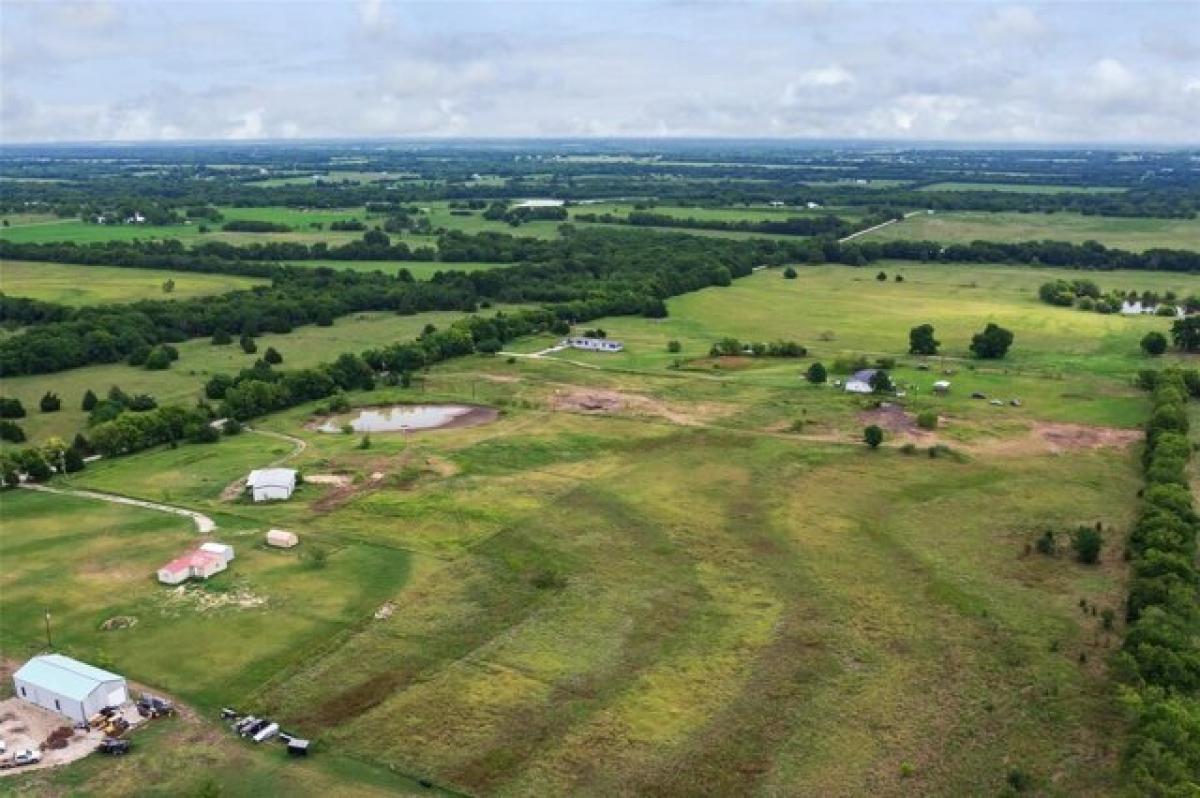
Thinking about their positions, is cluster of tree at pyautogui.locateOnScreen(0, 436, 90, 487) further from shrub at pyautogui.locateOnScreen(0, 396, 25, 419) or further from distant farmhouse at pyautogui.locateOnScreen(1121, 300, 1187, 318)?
distant farmhouse at pyautogui.locateOnScreen(1121, 300, 1187, 318)

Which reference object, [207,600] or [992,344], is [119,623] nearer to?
[207,600]

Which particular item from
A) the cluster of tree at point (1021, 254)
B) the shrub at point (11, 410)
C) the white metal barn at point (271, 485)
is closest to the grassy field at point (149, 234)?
the cluster of tree at point (1021, 254)

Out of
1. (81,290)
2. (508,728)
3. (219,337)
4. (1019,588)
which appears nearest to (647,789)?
(508,728)

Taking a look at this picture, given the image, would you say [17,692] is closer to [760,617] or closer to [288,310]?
[760,617]

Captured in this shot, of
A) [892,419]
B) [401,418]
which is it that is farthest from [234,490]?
[892,419]

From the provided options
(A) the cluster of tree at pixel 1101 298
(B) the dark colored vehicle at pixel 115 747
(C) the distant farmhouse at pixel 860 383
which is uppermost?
(A) the cluster of tree at pixel 1101 298

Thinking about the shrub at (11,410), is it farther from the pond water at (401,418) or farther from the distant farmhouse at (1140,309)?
the distant farmhouse at (1140,309)
